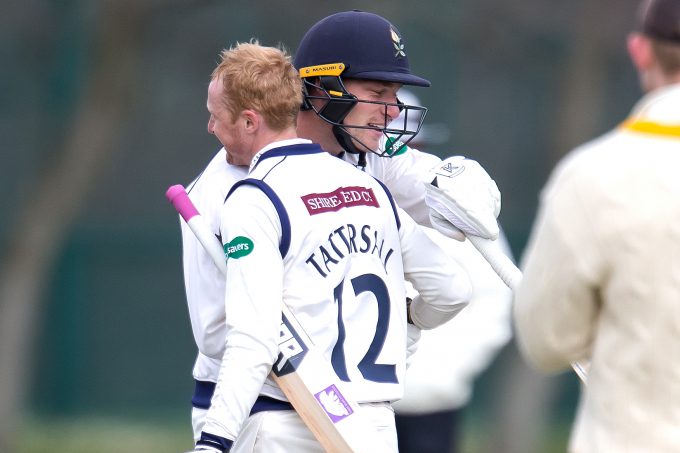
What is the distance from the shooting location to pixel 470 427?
10961 mm

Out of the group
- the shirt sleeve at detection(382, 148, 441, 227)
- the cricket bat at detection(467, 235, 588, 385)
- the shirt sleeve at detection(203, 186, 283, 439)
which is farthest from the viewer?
the shirt sleeve at detection(382, 148, 441, 227)

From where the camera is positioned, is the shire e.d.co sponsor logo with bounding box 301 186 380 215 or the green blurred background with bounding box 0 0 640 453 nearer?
the shire e.d.co sponsor logo with bounding box 301 186 380 215

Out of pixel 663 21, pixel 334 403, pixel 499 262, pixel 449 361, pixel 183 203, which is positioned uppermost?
pixel 663 21

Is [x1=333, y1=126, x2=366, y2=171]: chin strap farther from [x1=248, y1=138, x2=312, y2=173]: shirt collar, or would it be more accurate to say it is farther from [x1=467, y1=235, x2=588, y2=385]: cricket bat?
[x1=467, y1=235, x2=588, y2=385]: cricket bat

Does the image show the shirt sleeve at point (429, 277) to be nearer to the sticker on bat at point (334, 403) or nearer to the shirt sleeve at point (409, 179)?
the shirt sleeve at point (409, 179)

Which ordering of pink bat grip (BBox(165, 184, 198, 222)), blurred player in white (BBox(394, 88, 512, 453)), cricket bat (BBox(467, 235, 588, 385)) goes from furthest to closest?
blurred player in white (BBox(394, 88, 512, 453)) → cricket bat (BBox(467, 235, 588, 385)) → pink bat grip (BBox(165, 184, 198, 222))

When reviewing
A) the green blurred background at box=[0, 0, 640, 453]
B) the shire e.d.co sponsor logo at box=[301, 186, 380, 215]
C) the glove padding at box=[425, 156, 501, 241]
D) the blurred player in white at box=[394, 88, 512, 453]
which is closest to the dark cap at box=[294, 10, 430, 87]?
the glove padding at box=[425, 156, 501, 241]

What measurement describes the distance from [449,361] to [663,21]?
8.73 feet

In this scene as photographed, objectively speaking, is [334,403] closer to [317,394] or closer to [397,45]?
[317,394]

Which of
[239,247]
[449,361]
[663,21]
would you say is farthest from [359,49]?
[449,361]

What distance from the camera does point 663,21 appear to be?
2.73m

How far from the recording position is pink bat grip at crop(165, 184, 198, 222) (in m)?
3.63

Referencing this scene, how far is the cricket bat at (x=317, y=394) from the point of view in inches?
134

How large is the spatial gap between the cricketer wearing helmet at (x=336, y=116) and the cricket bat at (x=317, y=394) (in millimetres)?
301
